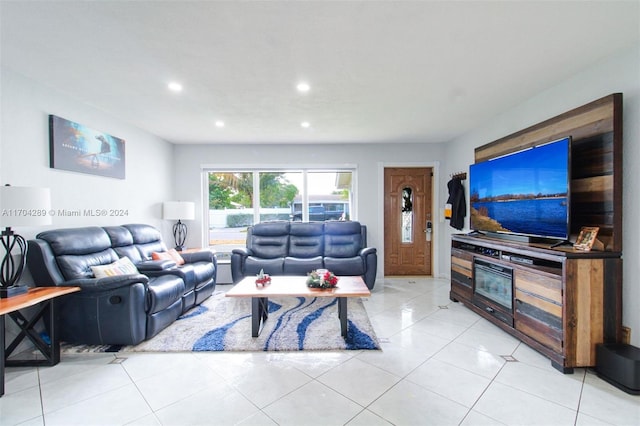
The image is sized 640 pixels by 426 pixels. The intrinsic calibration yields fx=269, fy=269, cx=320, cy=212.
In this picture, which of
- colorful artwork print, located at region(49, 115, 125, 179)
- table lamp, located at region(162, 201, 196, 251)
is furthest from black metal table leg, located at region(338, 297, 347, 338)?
colorful artwork print, located at region(49, 115, 125, 179)

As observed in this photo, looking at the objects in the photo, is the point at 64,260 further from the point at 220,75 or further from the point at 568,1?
the point at 568,1

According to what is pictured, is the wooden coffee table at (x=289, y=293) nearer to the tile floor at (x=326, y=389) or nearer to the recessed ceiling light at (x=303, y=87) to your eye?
the tile floor at (x=326, y=389)

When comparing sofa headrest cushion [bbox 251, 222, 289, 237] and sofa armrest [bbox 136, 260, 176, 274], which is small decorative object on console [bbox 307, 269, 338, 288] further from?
sofa headrest cushion [bbox 251, 222, 289, 237]

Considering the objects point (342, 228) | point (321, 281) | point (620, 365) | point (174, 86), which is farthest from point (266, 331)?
point (620, 365)

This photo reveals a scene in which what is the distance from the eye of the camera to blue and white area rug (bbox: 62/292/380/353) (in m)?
2.49

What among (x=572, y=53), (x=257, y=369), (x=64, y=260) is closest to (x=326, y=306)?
(x=257, y=369)

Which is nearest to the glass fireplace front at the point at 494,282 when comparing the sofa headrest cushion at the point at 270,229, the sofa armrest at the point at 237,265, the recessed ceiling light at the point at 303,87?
the recessed ceiling light at the point at 303,87

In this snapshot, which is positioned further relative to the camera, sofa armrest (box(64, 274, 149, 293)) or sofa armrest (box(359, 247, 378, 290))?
sofa armrest (box(359, 247, 378, 290))

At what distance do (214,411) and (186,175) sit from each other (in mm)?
4223

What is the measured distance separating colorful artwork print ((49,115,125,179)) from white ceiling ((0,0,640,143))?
1.13 feet

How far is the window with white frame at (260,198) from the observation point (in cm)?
512

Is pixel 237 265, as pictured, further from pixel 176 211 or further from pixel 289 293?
pixel 289 293

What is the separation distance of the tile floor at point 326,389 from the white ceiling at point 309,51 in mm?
2462

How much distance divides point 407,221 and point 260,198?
284cm
